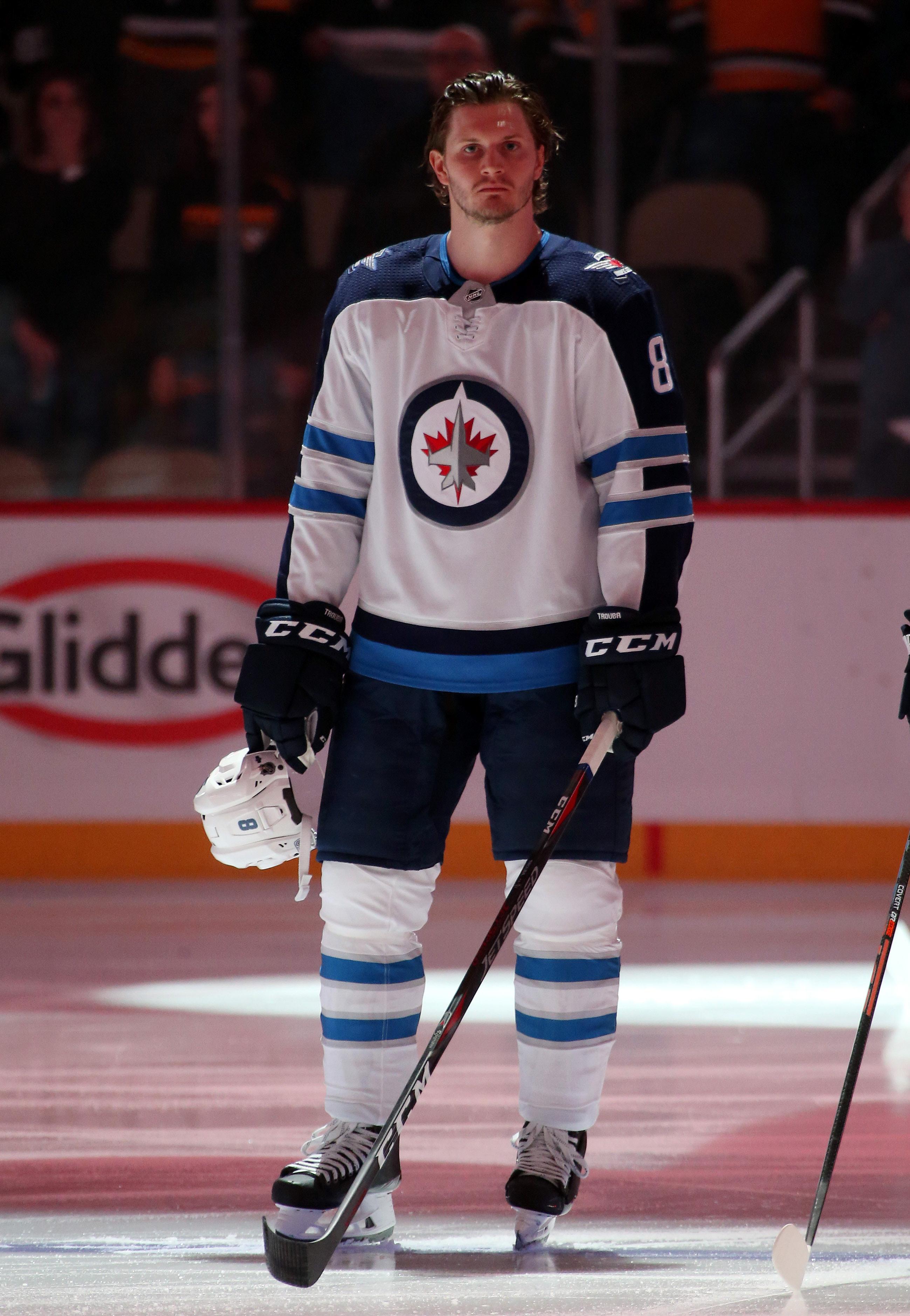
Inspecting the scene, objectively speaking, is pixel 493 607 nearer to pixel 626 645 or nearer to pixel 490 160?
pixel 626 645

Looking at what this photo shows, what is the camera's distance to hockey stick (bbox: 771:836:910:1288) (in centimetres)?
186

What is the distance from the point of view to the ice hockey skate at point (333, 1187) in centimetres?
195

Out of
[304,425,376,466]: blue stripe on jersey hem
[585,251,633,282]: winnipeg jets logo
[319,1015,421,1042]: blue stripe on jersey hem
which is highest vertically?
[585,251,633,282]: winnipeg jets logo

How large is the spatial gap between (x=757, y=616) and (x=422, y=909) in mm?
2790

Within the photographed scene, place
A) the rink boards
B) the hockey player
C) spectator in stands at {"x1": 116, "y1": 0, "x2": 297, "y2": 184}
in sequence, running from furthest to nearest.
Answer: spectator in stands at {"x1": 116, "y1": 0, "x2": 297, "y2": 184} → the rink boards → the hockey player

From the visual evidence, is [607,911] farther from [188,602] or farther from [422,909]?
[188,602]

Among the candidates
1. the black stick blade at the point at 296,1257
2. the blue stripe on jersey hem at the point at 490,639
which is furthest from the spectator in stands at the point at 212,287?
the black stick blade at the point at 296,1257

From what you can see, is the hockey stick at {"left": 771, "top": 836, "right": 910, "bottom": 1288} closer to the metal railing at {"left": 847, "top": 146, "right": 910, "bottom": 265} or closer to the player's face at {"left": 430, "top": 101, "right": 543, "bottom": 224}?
the player's face at {"left": 430, "top": 101, "right": 543, "bottom": 224}

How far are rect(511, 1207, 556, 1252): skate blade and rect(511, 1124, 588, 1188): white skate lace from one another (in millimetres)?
41

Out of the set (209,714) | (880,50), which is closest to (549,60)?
(880,50)

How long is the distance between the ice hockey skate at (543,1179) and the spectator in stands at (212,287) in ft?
11.3

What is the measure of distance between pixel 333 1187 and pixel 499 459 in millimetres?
848

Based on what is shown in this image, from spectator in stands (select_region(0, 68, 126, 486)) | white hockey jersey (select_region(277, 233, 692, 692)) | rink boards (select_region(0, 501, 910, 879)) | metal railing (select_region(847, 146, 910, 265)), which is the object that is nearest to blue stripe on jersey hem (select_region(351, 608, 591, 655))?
white hockey jersey (select_region(277, 233, 692, 692))

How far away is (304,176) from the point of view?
18.1 ft
